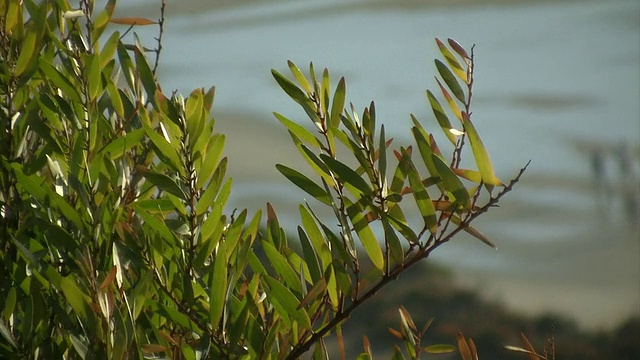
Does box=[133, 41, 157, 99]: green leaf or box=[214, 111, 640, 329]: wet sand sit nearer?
box=[133, 41, 157, 99]: green leaf

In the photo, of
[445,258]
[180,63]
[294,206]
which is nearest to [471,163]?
[445,258]

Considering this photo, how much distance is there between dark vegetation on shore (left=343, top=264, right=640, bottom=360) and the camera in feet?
4.24

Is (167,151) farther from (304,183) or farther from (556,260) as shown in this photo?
(556,260)

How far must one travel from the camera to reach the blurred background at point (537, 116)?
4.45 feet

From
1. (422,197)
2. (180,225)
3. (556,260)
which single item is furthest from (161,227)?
(556,260)

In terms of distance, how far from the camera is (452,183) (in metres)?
0.31

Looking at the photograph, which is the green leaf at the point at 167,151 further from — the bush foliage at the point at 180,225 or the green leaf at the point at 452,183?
the green leaf at the point at 452,183

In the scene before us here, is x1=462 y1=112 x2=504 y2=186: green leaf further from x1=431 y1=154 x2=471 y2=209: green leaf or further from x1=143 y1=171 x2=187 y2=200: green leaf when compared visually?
x1=143 y1=171 x2=187 y2=200: green leaf

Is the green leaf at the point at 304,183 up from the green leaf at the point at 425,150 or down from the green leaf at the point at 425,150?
down

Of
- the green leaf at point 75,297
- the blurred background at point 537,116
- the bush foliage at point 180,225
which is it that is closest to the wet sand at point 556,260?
the blurred background at point 537,116

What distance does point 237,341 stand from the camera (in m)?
0.34

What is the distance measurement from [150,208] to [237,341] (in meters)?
0.09

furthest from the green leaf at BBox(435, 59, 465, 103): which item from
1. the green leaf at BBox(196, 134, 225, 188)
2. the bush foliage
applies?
the green leaf at BBox(196, 134, 225, 188)

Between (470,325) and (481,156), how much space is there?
1024mm
